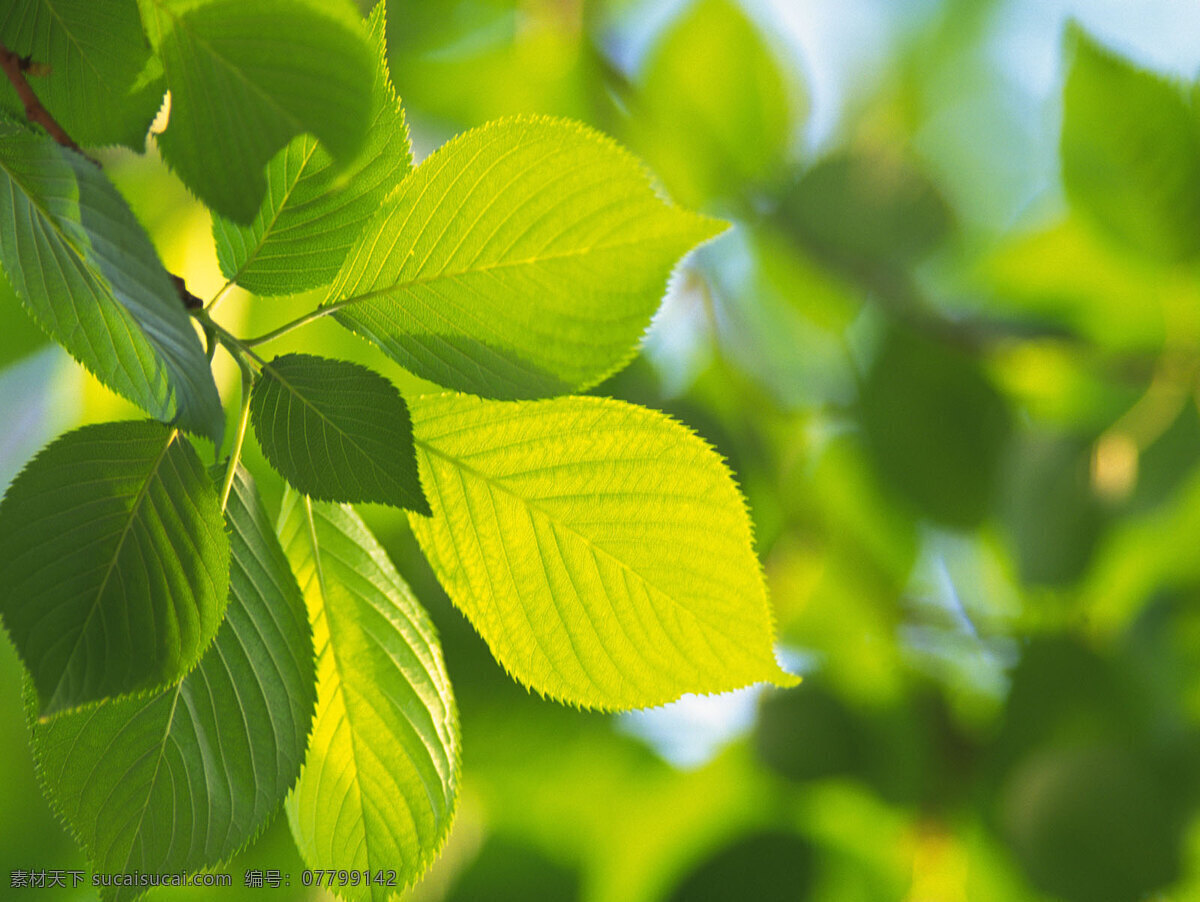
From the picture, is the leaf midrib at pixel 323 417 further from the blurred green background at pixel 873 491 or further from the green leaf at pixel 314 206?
the blurred green background at pixel 873 491

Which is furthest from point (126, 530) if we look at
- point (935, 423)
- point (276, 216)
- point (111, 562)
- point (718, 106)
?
point (718, 106)

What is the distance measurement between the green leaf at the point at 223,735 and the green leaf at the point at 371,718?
37mm

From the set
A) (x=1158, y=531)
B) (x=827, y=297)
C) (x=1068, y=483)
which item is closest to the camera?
(x=1068, y=483)

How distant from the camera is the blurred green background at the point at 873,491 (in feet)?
3.13

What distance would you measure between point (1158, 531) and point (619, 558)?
3.40 ft

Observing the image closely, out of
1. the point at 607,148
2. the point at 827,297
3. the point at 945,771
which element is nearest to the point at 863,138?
the point at 827,297

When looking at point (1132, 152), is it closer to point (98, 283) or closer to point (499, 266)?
point (499, 266)

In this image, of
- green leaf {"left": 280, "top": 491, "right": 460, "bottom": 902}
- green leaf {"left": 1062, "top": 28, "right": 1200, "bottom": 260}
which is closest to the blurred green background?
green leaf {"left": 1062, "top": 28, "right": 1200, "bottom": 260}

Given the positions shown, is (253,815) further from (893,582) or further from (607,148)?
(893,582)

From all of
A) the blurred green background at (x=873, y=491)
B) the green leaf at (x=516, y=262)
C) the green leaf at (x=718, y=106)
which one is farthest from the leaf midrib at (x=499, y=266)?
the green leaf at (x=718, y=106)

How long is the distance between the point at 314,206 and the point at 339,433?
0.08 metres

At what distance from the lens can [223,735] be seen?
1.04 ft

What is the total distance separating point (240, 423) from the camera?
0.32m

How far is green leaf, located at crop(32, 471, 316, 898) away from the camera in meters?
0.31
